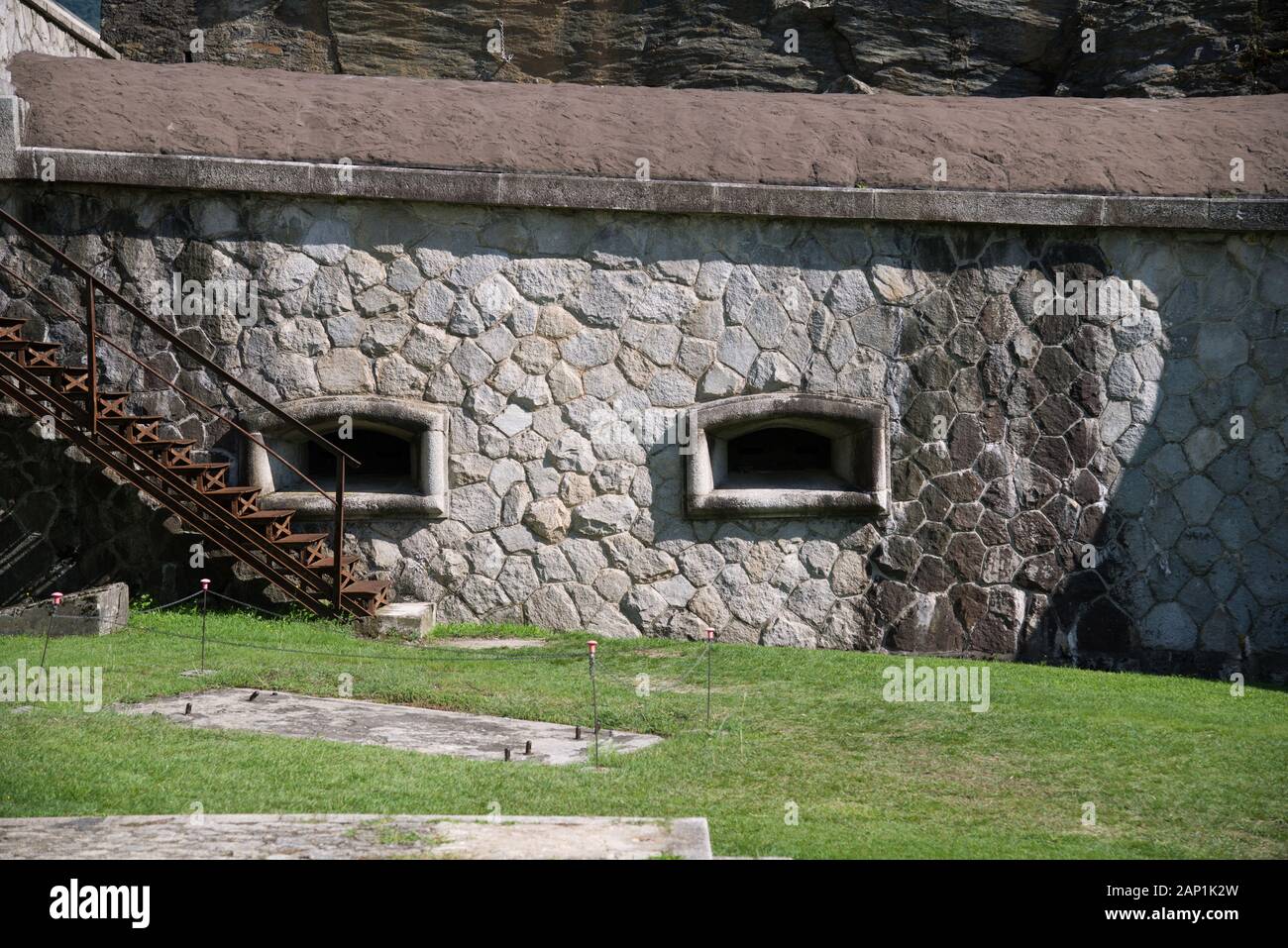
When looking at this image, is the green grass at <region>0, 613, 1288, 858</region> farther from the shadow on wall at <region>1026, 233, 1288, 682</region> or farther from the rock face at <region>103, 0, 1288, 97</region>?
the rock face at <region>103, 0, 1288, 97</region>

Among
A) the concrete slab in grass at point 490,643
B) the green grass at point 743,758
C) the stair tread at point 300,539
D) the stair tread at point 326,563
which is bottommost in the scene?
the green grass at point 743,758

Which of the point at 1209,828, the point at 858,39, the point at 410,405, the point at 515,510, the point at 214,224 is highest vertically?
the point at 858,39

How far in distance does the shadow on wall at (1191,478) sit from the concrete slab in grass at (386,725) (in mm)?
4447

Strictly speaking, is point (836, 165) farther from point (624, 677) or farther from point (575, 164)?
point (624, 677)

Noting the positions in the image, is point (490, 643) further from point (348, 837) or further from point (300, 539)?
point (348, 837)

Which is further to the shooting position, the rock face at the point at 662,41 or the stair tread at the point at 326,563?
the rock face at the point at 662,41

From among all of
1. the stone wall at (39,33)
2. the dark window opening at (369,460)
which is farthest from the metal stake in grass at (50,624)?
the stone wall at (39,33)

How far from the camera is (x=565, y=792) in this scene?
16.9 ft

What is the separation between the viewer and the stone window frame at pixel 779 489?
918 cm

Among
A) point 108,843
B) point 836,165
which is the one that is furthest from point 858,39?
point 108,843

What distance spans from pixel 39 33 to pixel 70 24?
0.63 metres

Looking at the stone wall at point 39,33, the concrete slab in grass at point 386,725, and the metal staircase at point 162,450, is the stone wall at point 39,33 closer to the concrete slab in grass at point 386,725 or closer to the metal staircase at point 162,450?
the metal staircase at point 162,450

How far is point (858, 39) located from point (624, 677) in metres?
8.49

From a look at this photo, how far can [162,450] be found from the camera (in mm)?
8680
